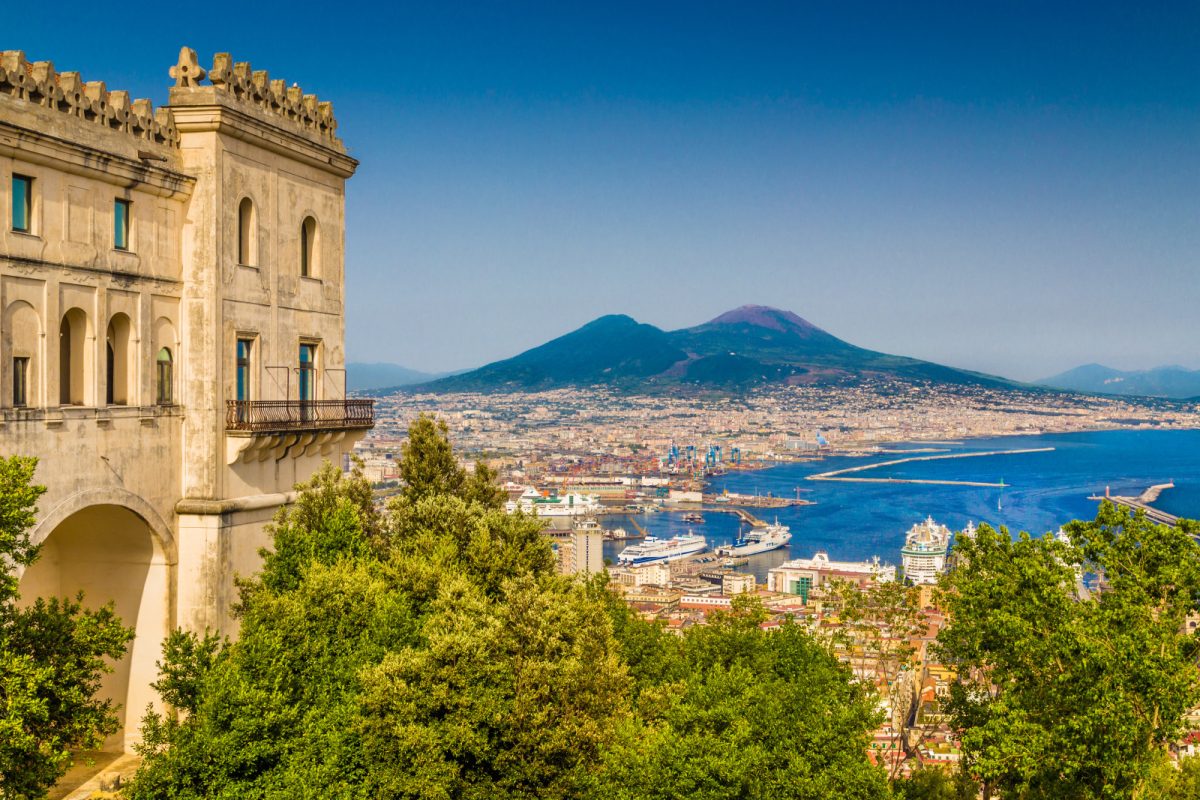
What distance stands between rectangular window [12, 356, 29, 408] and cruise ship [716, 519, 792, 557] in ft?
314

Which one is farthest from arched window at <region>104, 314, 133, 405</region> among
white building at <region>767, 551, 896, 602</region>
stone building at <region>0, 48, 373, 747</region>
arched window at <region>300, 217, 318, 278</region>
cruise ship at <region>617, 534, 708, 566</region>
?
cruise ship at <region>617, 534, 708, 566</region>

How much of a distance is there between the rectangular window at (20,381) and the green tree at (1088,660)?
29.7ft

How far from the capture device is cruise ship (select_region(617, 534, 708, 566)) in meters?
102

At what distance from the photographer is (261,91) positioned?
13.1 m

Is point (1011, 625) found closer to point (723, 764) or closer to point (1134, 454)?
point (723, 764)

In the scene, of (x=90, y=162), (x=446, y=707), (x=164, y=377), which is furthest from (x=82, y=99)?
(x=446, y=707)

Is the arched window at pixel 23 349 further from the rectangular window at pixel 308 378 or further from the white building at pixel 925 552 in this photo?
the white building at pixel 925 552

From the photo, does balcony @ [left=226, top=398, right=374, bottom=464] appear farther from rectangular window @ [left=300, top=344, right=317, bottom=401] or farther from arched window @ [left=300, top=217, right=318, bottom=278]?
arched window @ [left=300, top=217, right=318, bottom=278]

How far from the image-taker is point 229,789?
905 cm

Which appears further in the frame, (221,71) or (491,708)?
(221,71)

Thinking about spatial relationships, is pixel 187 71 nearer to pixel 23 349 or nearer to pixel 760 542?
pixel 23 349

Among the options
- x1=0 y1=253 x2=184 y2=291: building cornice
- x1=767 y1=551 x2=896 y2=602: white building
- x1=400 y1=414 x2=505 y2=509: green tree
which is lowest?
x1=767 y1=551 x2=896 y2=602: white building

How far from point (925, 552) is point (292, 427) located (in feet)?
259

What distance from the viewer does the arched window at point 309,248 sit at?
A: 1440cm
